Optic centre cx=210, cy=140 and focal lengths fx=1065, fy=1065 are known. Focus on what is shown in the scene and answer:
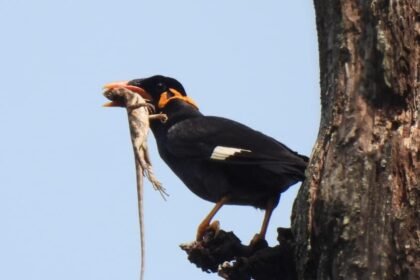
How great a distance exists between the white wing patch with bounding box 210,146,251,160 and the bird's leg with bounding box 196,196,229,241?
0.20 meters

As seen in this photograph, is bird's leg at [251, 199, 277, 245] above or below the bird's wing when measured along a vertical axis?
below

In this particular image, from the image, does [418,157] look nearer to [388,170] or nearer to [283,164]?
[388,170]

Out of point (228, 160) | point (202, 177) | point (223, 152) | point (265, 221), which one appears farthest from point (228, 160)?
point (265, 221)

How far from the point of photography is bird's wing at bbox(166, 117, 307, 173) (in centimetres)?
503

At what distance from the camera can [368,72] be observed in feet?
13.1

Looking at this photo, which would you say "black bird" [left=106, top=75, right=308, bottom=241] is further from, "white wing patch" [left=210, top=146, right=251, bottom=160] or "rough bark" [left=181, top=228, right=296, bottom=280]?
"rough bark" [left=181, top=228, right=296, bottom=280]

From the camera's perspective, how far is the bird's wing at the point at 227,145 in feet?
16.5

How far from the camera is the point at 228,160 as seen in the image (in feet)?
16.9

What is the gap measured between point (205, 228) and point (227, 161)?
0.39 m

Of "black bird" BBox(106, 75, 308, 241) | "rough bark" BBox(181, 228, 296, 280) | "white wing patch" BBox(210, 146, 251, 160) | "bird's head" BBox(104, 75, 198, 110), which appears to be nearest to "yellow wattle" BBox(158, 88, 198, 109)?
"bird's head" BBox(104, 75, 198, 110)

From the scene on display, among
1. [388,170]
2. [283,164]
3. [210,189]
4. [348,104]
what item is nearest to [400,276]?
[388,170]

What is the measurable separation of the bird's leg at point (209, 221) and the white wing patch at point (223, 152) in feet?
0.67

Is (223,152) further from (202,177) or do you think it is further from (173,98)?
(173,98)

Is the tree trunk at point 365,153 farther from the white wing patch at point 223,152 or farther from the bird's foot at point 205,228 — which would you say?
the white wing patch at point 223,152
